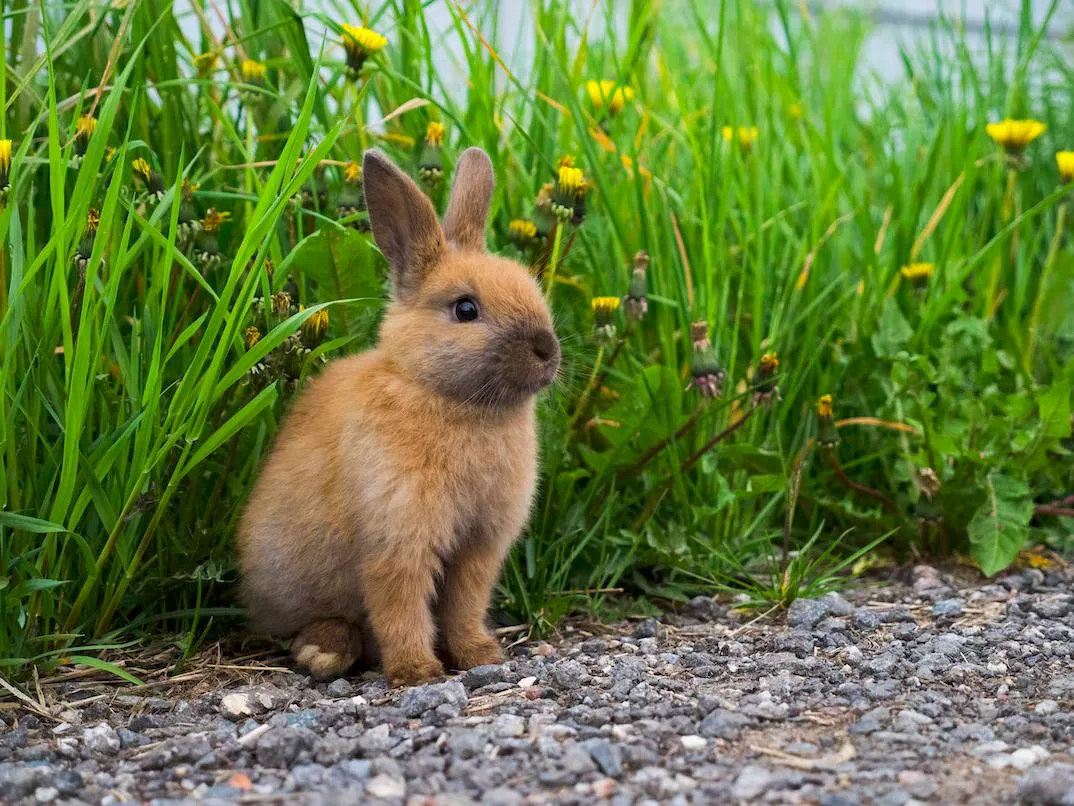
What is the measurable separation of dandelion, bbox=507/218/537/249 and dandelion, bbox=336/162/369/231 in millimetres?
431

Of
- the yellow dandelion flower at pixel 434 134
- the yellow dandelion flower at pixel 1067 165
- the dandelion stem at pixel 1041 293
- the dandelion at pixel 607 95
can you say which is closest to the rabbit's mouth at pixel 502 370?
the yellow dandelion flower at pixel 434 134

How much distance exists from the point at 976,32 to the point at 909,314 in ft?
16.6

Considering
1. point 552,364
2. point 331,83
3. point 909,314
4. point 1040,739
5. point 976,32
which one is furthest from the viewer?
point 976,32

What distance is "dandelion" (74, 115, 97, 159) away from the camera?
2.80 meters

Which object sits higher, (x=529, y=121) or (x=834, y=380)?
(x=529, y=121)

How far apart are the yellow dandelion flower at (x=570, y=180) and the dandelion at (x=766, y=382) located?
26.7 inches

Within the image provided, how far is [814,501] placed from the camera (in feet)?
12.8

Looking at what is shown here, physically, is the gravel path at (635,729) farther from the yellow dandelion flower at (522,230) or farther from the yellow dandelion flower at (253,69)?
the yellow dandelion flower at (253,69)

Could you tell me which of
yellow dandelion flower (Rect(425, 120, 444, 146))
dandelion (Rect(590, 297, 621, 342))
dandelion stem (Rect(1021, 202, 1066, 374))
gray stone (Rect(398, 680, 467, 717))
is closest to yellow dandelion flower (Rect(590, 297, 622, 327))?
dandelion (Rect(590, 297, 621, 342))

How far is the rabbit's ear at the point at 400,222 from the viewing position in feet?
9.56

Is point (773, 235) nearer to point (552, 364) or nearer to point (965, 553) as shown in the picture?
point (965, 553)

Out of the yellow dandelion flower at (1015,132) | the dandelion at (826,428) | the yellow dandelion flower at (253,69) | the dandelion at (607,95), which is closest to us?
the yellow dandelion flower at (253,69)

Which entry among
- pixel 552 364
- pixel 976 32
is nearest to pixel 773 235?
pixel 552 364

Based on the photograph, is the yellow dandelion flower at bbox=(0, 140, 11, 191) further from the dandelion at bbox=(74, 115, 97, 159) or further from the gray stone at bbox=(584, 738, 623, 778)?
the gray stone at bbox=(584, 738, 623, 778)
